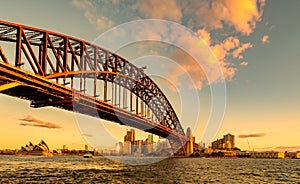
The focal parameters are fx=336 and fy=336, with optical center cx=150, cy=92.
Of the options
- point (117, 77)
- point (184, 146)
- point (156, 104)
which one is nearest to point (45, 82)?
point (117, 77)

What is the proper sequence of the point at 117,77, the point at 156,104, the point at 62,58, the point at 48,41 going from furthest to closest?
1. the point at 156,104
2. the point at 117,77
3. the point at 62,58
4. the point at 48,41

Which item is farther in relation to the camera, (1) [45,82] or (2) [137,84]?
(2) [137,84]

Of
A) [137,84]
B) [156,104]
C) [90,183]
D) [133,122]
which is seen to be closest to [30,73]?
[90,183]

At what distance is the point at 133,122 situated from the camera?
96.6m

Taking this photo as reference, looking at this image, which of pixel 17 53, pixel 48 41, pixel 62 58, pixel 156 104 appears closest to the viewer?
pixel 17 53

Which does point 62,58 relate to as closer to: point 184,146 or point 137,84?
point 137,84

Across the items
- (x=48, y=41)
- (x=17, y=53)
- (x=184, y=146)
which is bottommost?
(x=184, y=146)

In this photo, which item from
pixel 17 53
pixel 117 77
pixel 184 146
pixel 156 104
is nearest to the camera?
pixel 17 53

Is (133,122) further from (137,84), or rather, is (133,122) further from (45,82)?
(45,82)

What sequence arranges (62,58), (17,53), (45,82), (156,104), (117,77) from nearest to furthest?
(17,53)
(45,82)
(62,58)
(117,77)
(156,104)

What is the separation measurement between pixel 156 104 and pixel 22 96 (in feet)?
263

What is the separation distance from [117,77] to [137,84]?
17688 millimetres

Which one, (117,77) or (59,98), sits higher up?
(117,77)

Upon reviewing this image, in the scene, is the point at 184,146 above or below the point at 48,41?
below
